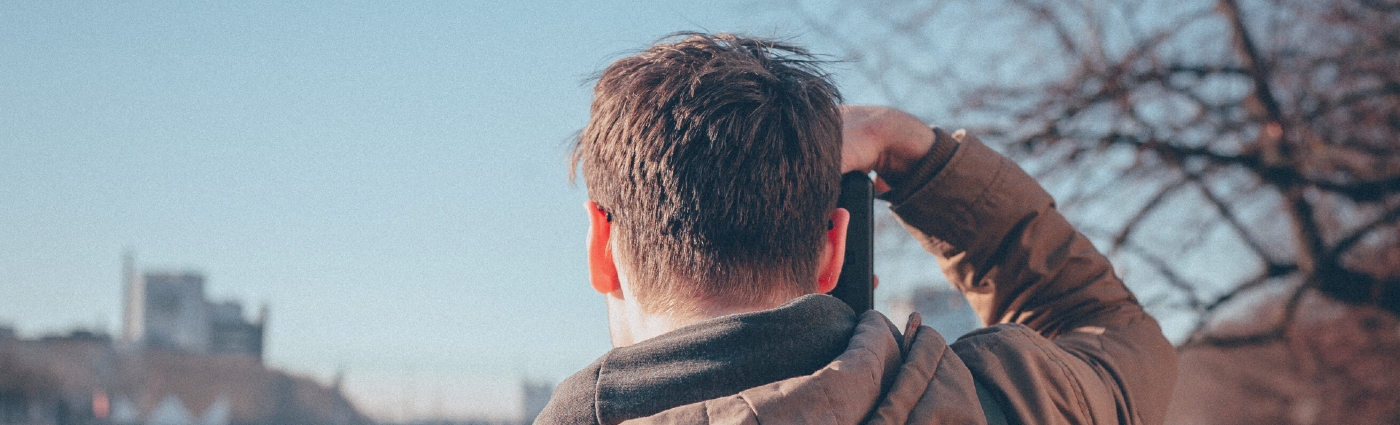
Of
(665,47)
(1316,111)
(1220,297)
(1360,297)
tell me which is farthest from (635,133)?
(1360,297)

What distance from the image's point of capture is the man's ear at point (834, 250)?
53.0 inches

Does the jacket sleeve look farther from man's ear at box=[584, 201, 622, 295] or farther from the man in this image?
man's ear at box=[584, 201, 622, 295]

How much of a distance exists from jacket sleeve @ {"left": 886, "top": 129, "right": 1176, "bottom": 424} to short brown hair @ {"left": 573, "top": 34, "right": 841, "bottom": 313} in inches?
14.9

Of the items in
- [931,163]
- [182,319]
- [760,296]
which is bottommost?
[182,319]

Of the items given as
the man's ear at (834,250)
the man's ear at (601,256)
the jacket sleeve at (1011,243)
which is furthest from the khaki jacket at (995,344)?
the man's ear at (601,256)

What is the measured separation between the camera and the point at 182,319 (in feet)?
236

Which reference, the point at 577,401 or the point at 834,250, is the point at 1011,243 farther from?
the point at 577,401

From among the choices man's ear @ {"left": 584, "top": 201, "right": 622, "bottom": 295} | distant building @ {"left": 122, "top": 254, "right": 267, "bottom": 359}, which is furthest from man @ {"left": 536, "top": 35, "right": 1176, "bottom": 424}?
distant building @ {"left": 122, "top": 254, "right": 267, "bottom": 359}

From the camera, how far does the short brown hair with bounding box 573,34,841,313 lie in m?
1.23

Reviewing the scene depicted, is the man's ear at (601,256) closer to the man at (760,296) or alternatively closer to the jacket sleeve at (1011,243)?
the man at (760,296)

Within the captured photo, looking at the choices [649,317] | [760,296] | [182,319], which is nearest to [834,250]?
[760,296]

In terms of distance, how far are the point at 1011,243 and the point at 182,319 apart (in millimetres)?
81023

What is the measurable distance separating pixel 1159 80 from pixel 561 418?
4.41m

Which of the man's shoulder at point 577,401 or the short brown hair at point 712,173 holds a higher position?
the short brown hair at point 712,173
